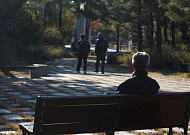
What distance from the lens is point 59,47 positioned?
1442 inches

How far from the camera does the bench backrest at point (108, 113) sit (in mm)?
4449

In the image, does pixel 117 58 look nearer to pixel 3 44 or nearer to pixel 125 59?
pixel 125 59

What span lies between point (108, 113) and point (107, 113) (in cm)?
1

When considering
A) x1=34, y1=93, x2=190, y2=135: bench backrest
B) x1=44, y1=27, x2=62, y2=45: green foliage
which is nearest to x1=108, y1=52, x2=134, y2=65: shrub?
x1=44, y1=27, x2=62, y2=45: green foliage

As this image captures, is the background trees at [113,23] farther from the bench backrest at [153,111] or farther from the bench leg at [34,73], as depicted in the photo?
the bench backrest at [153,111]

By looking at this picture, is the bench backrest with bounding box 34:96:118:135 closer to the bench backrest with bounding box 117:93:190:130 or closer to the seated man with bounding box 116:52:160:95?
the bench backrest with bounding box 117:93:190:130

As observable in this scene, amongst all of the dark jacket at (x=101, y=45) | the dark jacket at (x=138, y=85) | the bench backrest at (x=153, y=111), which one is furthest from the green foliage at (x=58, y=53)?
the dark jacket at (x=138, y=85)

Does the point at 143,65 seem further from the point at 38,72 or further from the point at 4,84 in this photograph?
the point at 38,72

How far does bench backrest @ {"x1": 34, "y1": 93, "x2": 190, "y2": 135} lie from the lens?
445 centimetres

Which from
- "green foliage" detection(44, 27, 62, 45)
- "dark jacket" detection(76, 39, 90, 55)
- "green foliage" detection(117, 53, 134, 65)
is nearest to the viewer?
"dark jacket" detection(76, 39, 90, 55)

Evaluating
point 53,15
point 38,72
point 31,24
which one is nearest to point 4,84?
point 38,72

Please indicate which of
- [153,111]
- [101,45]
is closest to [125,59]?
[101,45]

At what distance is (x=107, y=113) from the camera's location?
4.85m

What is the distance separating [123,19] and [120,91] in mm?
24551
